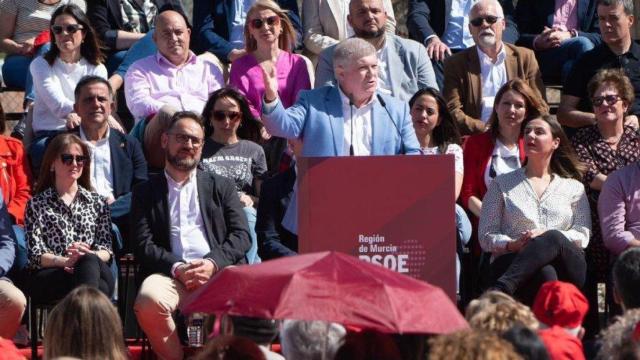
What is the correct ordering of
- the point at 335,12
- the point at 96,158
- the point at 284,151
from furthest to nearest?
the point at 335,12, the point at 284,151, the point at 96,158

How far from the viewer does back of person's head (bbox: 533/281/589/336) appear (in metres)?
7.66

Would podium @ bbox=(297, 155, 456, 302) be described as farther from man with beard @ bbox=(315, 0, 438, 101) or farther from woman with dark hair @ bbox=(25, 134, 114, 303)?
man with beard @ bbox=(315, 0, 438, 101)

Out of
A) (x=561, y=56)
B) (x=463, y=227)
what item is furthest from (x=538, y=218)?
(x=561, y=56)

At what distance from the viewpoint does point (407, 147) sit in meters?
9.36

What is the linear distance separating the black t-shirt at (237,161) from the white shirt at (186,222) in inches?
37.8

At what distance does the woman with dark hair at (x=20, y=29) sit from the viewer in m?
12.8

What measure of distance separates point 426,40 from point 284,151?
2.41 meters

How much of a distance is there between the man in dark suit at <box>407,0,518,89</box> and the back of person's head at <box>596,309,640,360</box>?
6.45 m

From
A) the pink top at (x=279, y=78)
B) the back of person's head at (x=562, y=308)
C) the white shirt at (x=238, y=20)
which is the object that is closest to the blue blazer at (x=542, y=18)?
the white shirt at (x=238, y=20)

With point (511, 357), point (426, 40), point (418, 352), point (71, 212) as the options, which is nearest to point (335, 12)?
point (426, 40)

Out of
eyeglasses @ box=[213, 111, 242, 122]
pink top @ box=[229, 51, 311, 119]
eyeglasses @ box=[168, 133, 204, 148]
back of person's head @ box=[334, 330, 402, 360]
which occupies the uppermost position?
pink top @ box=[229, 51, 311, 119]

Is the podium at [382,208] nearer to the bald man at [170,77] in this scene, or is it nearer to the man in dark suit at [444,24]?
the bald man at [170,77]

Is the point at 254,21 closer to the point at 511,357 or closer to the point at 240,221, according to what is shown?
the point at 240,221

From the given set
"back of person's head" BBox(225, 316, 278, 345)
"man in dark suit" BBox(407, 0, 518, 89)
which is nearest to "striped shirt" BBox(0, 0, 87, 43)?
"man in dark suit" BBox(407, 0, 518, 89)
